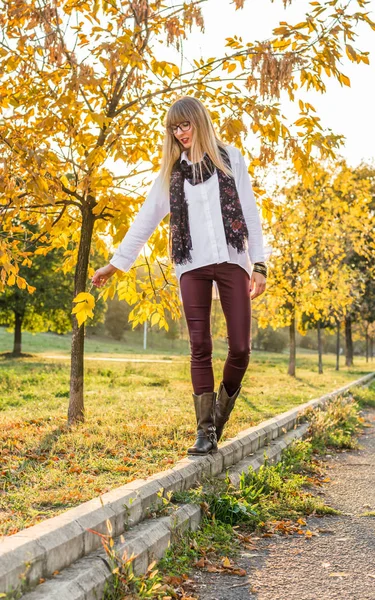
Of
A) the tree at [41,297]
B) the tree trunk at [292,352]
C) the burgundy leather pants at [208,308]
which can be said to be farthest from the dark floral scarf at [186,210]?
the tree at [41,297]

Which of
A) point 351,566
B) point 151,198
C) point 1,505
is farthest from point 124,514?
point 151,198

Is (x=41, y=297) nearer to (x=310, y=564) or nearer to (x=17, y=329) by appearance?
(x=17, y=329)

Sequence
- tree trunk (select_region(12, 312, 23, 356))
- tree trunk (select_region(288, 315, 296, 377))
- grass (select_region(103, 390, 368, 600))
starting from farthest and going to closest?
tree trunk (select_region(12, 312, 23, 356))
tree trunk (select_region(288, 315, 296, 377))
grass (select_region(103, 390, 368, 600))

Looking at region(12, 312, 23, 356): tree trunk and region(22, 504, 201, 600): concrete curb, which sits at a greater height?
region(12, 312, 23, 356): tree trunk

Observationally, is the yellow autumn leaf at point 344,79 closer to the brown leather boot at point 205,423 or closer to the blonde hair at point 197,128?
the blonde hair at point 197,128

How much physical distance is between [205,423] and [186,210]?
143cm

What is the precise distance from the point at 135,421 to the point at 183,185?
3046 millimetres

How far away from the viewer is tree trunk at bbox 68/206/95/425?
6773 mm

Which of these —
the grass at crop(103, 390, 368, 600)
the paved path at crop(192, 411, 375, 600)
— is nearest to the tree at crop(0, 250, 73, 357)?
the grass at crop(103, 390, 368, 600)

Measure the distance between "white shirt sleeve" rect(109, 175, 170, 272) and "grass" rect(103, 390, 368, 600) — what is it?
1.58 metres

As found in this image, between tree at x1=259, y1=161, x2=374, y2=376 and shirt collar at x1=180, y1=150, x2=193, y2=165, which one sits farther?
tree at x1=259, y1=161, x2=374, y2=376

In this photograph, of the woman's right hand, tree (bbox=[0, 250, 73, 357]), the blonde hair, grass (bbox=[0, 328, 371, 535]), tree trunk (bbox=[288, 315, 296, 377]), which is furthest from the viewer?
tree (bbox=[0, 250, 73, 357])

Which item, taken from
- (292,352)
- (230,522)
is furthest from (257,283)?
(292,352)

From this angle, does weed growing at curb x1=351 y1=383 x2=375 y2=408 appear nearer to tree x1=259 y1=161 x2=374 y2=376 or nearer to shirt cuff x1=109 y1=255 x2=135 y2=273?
tree x1=259 y1=161 x2=374 y2=376
